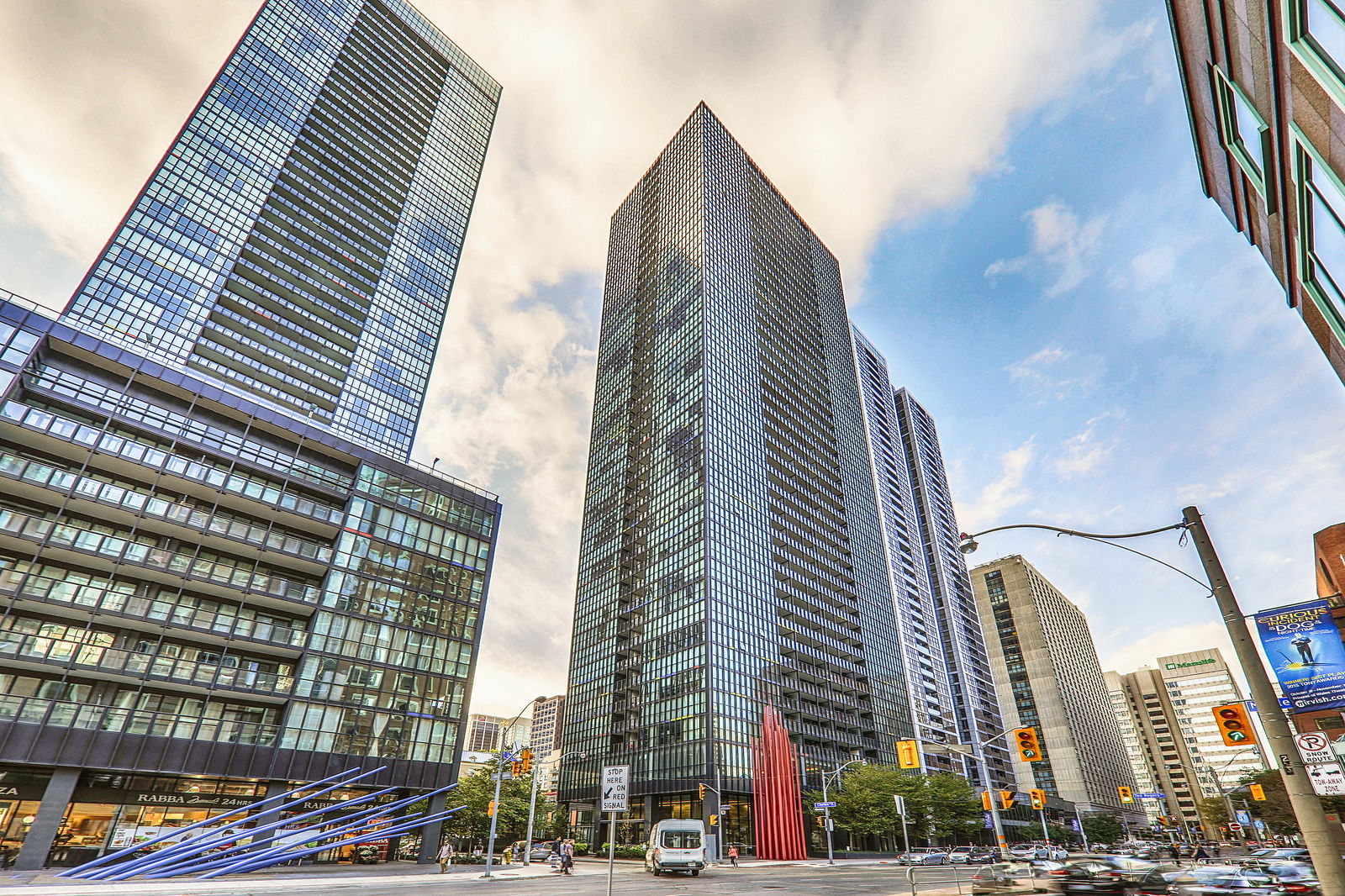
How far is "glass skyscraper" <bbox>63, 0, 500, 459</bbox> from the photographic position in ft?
230

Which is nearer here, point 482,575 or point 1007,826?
point 482,575

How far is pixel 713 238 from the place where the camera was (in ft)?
369

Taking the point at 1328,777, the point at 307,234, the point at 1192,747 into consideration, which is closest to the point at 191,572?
the point at 1328,777

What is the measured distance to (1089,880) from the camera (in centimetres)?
2111

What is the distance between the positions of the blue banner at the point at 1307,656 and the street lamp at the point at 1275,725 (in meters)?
14.8

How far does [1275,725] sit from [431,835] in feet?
159

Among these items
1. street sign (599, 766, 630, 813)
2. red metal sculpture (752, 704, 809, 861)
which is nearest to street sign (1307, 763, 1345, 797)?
street sign (599, 766, 630, 813)

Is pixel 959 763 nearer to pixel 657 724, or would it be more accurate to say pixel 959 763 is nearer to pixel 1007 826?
pixel 1007 826

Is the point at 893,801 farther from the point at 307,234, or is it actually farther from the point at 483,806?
the point at 307,234

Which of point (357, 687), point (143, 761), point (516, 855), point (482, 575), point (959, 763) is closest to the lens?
point (143, 761)

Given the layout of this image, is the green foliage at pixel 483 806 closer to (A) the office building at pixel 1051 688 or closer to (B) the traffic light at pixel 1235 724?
(B) the traffic light at pixel 1235 724

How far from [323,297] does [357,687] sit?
59527 mm

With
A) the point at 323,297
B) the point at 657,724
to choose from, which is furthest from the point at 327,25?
the point at 657,724

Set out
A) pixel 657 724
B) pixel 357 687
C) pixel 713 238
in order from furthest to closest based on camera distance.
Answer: pixel 713 238
pixel 657 724
pixel 357 687
